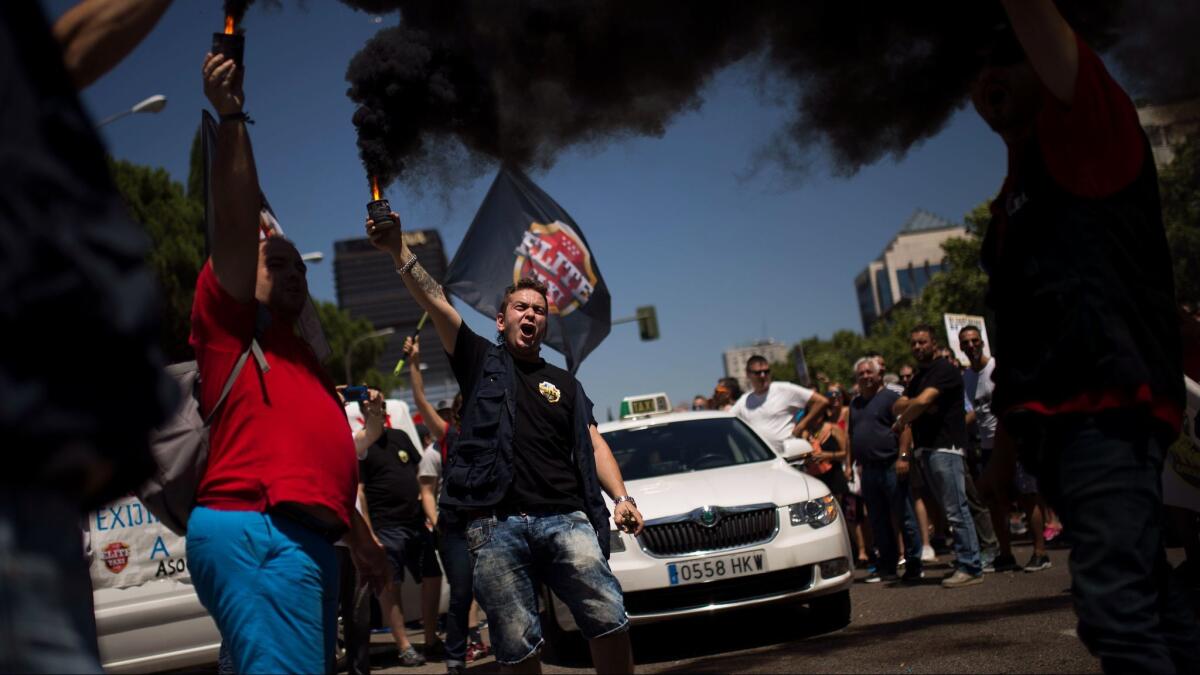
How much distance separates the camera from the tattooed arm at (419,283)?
4.68 metres

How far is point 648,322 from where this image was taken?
3444cm

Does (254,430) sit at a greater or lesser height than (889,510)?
greater

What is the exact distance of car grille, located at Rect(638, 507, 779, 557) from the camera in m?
7.61

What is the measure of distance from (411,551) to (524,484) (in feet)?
16.1

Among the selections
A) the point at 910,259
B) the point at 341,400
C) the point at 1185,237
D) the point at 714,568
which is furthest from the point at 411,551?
the point at 910,259

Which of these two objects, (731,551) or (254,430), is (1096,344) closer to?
(254,430)

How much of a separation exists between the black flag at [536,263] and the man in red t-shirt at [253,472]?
8379mm

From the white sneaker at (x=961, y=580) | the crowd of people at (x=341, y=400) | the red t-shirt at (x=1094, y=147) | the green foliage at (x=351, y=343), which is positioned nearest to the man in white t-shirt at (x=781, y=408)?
the white sneaker at (x=961, y=580)

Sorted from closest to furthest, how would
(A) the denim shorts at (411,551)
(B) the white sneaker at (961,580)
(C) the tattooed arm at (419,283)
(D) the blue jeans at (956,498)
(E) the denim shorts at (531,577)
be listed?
(E) the denim shorts at (531,577), (C) the tattooed arm at (419,283), (A) the denim shorts at (411,551), (B) the white sneaker at (961,580), (D) the blue jeans at (956,498)

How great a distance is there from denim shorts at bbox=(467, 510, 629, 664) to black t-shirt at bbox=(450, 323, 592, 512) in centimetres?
9

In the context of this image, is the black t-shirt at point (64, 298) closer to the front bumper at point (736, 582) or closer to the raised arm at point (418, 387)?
the raised arm at point (418, 387)

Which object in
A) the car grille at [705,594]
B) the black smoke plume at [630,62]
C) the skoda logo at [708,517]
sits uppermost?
the black smoke plume at [630,62]

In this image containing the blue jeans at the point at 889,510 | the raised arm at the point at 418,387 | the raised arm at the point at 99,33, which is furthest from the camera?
the blue jeans at the point at 889,510

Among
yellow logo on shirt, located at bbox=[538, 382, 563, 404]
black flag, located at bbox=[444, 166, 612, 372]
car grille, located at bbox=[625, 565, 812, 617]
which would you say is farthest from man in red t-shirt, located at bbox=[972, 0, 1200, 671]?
black flag, located at bbox=[444, 166, 612, 372]
